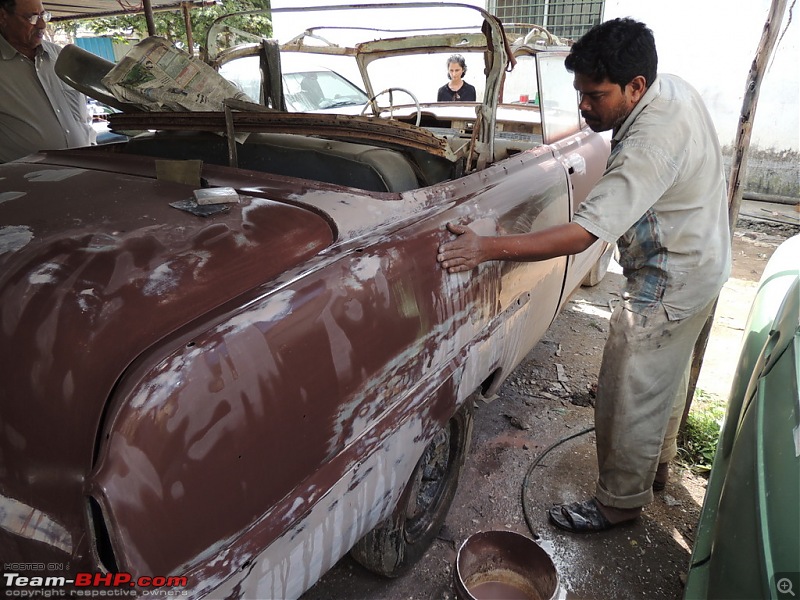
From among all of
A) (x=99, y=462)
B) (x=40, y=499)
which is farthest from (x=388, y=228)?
(x=40, y=499)

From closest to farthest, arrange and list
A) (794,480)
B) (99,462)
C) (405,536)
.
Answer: (99,462) → (794,480) → (405,536)

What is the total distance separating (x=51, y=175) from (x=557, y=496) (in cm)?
243

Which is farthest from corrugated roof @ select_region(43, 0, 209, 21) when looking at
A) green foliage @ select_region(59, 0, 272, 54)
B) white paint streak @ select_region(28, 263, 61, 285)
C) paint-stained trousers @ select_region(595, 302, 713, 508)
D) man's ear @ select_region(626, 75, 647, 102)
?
green foliage @ select_region(59, 0, 272, 54)

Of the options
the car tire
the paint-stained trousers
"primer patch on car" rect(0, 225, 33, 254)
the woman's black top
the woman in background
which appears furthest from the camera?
the woman's black top

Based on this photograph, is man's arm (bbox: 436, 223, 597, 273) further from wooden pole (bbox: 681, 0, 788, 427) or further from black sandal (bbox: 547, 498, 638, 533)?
black sandal (bbox: 547, 498, 638, 533)

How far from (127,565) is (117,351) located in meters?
0.39

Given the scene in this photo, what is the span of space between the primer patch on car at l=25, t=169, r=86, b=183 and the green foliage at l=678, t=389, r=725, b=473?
9.76 feet

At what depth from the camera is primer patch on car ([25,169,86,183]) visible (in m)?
1.81

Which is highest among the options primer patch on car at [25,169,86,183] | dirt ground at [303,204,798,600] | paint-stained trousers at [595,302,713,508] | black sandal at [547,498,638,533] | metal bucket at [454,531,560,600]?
primer patch on car at [25,169,86,183]

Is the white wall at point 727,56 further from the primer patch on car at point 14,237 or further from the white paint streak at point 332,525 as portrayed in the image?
the primer patch on car at point 14,237

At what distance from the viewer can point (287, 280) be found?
1.31 meters

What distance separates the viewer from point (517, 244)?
5.95 ft

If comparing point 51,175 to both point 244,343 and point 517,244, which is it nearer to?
point 244,343

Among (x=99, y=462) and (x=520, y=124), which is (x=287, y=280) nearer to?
(x=99, y=462)
